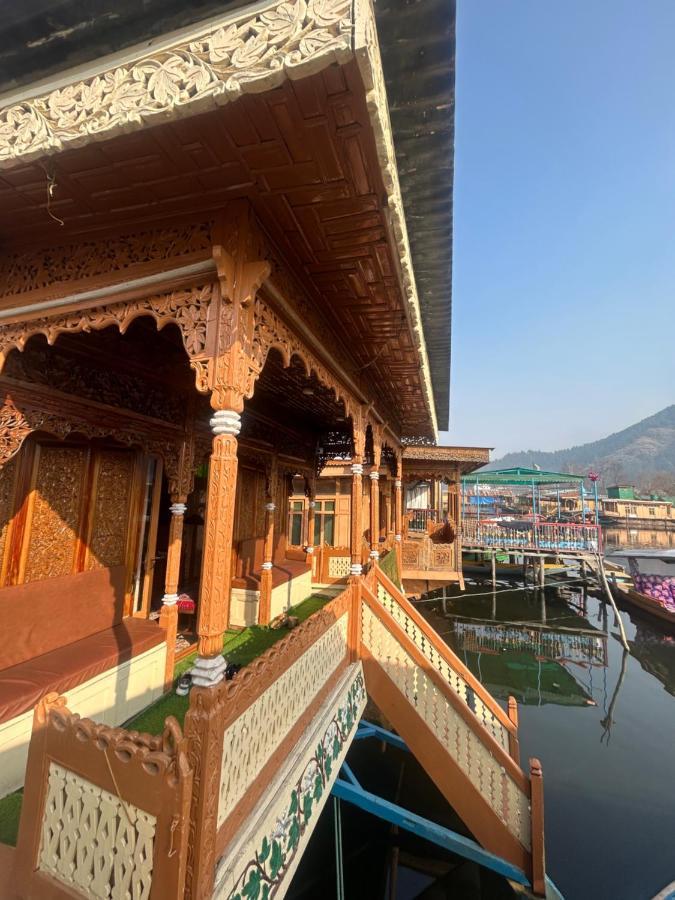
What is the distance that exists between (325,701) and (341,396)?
2903 millimetres

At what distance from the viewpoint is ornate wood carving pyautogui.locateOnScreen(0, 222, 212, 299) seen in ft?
7.17

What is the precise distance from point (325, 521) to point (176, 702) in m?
10.1

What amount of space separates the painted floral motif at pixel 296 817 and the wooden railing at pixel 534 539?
16207 millimetres

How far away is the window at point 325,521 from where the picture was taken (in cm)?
1401

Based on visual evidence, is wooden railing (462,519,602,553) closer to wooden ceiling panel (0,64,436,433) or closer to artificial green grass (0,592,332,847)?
artificial green grass (0,592,332,847)

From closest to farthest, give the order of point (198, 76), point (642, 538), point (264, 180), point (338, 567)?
point (198, 76) → point (264, 180) → point (338, 567) → point (642, 538)

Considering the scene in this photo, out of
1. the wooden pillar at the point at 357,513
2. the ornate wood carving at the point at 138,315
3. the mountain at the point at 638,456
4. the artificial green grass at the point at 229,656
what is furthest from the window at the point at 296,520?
the mountain at the point at 638,456

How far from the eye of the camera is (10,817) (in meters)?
2.56

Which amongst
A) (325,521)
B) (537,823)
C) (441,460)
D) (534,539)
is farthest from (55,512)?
(534,539)

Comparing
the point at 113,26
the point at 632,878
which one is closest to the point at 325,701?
the point at 113,26

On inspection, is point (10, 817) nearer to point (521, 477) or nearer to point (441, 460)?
point (441, 460)

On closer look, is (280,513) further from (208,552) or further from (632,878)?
(632,878)

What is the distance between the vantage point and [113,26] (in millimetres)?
1716

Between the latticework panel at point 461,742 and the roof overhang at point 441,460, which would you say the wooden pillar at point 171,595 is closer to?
the latticework panel at point 461,742
